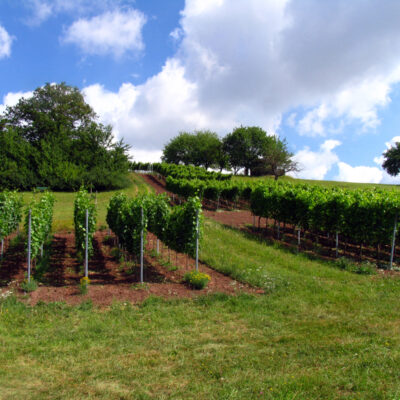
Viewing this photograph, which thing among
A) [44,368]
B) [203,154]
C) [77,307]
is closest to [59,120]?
[203,154]

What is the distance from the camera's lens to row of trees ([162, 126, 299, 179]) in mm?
60188

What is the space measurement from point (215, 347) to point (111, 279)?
21.4 feet

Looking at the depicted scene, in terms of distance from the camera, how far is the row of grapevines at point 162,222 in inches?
483

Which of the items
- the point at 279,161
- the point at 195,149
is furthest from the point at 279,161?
the point at 195,149

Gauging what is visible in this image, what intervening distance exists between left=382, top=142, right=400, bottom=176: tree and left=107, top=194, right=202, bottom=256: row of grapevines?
65028 mm

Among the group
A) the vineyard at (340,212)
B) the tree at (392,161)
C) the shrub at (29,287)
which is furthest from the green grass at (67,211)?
the tree at (392,161)

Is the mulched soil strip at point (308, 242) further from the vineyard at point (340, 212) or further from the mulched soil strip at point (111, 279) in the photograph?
the mulched soil strip at point (111, 279)

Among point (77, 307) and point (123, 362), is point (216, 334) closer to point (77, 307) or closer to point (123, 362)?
point (123, 362)

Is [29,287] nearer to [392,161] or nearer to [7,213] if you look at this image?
[7,213]

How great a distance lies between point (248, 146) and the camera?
72.9m

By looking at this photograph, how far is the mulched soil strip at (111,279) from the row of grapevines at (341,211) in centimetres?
788

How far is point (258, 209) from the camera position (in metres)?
22.3

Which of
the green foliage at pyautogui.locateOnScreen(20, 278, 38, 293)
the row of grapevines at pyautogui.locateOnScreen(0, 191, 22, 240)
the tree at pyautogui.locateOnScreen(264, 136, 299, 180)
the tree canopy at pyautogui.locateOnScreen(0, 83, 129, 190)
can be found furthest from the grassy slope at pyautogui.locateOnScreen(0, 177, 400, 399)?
the tree at pyautogui.locateOnScreen(264, 136, 299, 180)

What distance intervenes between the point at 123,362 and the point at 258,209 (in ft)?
56.2
